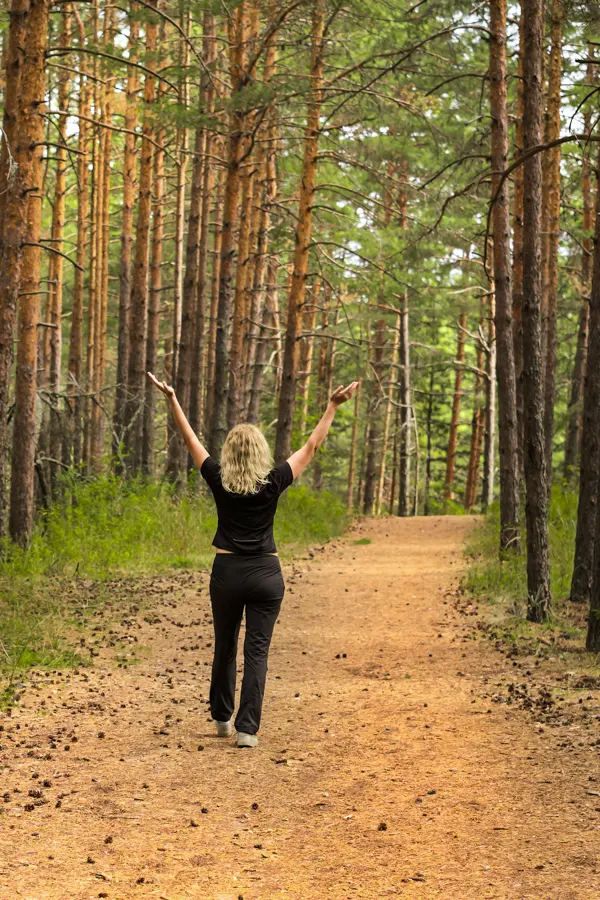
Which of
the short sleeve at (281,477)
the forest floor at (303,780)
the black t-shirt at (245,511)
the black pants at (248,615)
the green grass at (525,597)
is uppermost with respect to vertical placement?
the short sleeve at (281,477)

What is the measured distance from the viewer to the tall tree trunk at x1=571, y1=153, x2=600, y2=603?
10.0 m

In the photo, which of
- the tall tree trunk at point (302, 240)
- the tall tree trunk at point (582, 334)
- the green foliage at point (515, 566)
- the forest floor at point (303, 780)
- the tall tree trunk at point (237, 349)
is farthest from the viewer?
the tall tree trunk at point (582, 334)

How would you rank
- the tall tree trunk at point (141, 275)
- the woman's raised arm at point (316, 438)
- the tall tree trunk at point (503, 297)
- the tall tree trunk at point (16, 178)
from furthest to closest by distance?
the tall tree trunk at point (141, 275)
the tall tree trunk at point (503, 297)
the tall tree trunk at point (16, 178)
the woman's raised arm at point (316, 438)

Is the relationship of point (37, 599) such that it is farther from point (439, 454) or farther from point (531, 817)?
point (439, 454)

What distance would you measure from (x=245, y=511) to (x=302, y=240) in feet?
46.3

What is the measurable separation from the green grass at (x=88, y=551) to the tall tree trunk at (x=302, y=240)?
2.00 metres

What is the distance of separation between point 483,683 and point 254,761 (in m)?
2.78

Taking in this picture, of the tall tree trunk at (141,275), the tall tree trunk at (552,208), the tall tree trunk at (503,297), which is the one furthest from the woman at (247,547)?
the tall tree trunk at (141,275)

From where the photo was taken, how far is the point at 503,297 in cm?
1483

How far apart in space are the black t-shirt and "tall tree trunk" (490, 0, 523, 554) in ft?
27.5

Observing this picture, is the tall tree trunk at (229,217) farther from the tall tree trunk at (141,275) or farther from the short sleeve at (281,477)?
the short sleeve at (281,477)

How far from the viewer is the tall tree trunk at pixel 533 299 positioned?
9.86 meters

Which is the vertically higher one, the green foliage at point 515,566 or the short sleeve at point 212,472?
the short sleeve at point 212,472

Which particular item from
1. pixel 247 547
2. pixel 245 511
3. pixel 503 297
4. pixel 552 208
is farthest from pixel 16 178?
pixel 552 208
